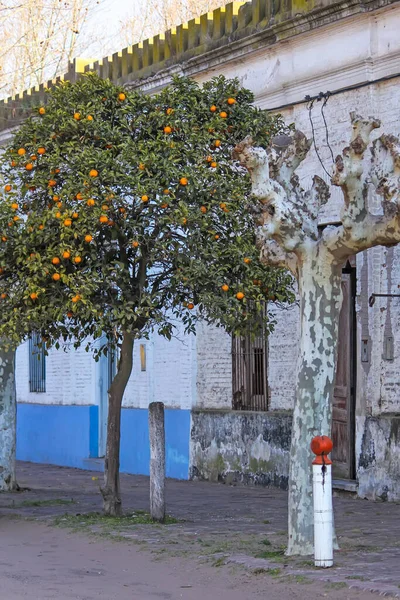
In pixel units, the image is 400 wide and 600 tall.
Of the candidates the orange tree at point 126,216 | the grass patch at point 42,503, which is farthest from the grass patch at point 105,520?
the orange tree at point 126,216

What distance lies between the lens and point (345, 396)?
14.7 metres

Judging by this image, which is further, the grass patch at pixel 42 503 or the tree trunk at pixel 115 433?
the grass patch at pixel 42 503

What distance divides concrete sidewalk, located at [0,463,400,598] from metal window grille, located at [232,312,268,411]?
1195mm

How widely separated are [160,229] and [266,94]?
16.2 ft

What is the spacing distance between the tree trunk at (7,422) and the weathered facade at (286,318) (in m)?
2.95

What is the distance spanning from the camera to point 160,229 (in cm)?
1122

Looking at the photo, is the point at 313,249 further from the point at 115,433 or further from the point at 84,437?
the point at 84,437

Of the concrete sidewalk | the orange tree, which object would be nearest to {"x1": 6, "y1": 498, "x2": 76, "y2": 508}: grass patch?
the concrete sidewalk

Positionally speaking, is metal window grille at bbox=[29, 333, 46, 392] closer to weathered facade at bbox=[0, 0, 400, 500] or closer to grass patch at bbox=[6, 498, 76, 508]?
weathered facade at bbox=[0, 0, 400, 500]

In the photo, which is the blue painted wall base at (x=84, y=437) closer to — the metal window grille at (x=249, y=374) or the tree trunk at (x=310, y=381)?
the metal window grille at (x=249, y=374)

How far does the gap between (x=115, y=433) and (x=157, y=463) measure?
0.60 metres

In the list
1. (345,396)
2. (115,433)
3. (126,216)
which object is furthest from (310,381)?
(345,396)

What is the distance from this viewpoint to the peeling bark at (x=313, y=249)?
9.02m

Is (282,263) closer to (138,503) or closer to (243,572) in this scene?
(243,572)
